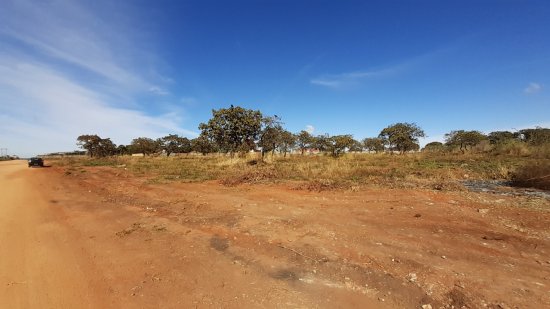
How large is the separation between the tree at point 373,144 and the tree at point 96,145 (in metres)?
53.3

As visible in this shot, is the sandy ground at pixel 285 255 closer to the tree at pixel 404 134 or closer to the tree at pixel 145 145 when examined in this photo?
the tree at pixel 404 134

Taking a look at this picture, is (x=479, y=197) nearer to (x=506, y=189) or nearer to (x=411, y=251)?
(x=506, y=189)

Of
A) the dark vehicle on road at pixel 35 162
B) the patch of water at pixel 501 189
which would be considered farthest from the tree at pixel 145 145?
the patch of water at pixel 501 189

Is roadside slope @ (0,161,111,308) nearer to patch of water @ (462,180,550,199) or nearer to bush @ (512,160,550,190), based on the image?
patch of water @ (462,180,550,199)

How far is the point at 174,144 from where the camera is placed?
6494 cm

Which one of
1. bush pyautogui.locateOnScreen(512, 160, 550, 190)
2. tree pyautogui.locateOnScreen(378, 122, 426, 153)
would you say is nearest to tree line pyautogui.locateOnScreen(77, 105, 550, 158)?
tree pyautogui.locateOnScreen(378, 122, 426, 153)

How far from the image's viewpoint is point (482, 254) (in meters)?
4.40

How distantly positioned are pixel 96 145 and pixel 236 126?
4068 centimetres

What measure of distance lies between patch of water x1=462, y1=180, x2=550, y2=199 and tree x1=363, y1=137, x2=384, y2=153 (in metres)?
49.8

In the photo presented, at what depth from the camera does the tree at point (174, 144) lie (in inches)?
2527

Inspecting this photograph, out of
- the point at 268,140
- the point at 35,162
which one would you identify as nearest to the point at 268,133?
the point at 268,140

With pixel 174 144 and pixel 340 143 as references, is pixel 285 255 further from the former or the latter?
pixel 174 144

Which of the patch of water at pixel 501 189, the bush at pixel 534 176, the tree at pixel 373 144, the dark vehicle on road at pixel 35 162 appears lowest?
the patch of water at pixel 501 189

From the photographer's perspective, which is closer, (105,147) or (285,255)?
(285,255)
